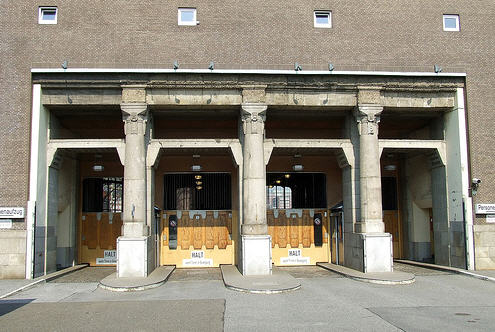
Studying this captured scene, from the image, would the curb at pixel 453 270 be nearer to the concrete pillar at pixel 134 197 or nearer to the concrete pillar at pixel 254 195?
the concrete pillar at pixel 254 195

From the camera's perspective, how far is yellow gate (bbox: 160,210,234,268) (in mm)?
20156

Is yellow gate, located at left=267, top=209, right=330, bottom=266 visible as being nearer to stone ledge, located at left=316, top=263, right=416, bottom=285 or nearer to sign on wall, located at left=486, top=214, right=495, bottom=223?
stone ledge, located at left=316, top=263, right=416, bottom=285

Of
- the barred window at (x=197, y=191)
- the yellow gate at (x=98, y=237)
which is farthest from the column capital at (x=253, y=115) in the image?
the yellow gate at (x=98, y=237)

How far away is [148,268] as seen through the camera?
16125mm

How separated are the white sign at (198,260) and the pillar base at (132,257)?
452 centimetres

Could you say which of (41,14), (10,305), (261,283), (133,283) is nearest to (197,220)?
(133,283)

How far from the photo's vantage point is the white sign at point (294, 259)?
20453 mm

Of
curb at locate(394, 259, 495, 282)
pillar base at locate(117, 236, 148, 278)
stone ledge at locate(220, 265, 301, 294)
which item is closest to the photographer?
stone ledge at locate(220, 265, 301, 294)

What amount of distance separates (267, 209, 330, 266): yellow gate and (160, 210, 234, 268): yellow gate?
1.92 m

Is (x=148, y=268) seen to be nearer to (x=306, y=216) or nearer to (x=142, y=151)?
(x=142, y=151)

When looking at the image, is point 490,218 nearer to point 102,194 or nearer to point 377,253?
point 377,253

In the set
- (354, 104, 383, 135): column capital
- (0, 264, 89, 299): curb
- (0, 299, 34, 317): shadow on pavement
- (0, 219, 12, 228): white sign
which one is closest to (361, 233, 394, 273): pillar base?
(354, 104, 383, 135): column capital

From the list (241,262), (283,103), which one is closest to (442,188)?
(283,103)

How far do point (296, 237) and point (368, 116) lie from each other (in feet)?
21.3
